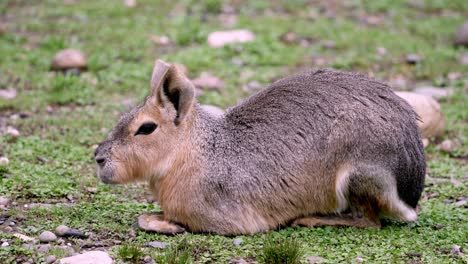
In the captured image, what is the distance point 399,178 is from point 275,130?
36.6 inches

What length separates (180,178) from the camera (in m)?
5.40

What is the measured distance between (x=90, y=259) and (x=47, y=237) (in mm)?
507

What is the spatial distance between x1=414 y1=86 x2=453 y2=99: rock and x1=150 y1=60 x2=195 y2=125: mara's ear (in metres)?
4.23

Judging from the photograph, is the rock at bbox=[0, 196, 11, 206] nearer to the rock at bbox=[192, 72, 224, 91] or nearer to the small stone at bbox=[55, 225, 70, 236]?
the small stone at bbox=[55, 225, 70, 236]

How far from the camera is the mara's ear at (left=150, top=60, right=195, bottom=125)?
526 centimetres

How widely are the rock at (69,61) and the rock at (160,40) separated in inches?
47.6

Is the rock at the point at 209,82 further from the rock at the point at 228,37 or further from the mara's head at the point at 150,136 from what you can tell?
the mara's head at the point at 150,136

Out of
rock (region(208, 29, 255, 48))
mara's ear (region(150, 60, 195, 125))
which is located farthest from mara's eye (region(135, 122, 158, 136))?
rock (region(208, 29, 255, 48))

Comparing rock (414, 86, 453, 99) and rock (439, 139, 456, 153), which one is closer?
rock (439, 139, 456, 153)

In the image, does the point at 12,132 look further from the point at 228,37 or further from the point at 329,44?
the point at 329,44

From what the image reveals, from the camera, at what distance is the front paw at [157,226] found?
531 centimetres

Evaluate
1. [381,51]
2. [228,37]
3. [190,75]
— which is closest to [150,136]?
[190,75]

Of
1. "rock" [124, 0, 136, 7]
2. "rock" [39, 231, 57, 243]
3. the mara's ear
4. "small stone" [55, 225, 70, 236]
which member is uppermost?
the mara's ear

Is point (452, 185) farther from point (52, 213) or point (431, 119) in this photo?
point (52, 213)
